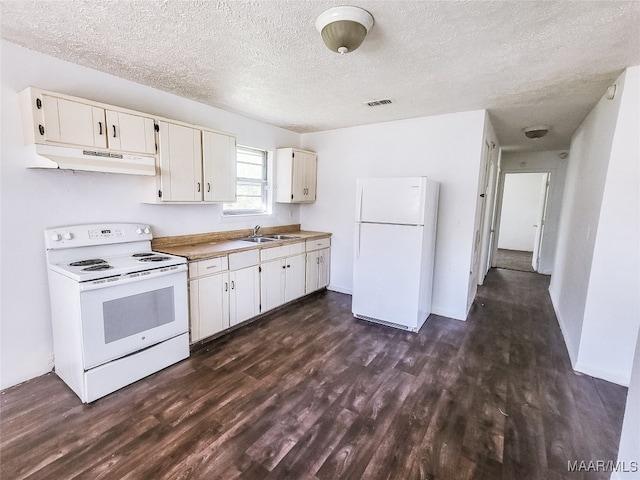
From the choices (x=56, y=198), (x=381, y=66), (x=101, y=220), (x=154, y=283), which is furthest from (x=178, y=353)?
(x=381, y=66)

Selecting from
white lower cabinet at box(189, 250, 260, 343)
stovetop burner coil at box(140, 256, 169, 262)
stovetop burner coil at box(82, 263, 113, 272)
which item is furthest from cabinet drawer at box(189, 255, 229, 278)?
stovetop burner coil at box(82, 263, 113, 272)

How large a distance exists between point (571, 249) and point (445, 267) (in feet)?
4.71

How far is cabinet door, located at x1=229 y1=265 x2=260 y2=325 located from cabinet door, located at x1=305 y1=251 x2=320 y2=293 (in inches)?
39.1

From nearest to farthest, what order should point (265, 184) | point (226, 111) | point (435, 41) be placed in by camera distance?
point (435, 41) < point (226, 111) < point (265, 184)

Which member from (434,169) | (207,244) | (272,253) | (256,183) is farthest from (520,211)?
(207,244)

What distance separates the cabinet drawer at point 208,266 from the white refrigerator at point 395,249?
1.55 meters

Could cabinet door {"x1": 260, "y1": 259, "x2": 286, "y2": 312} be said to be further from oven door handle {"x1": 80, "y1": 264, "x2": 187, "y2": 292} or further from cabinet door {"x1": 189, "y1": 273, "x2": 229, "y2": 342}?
oven door handle {"x1": 80, "y1": 264, "x2": 187, "y2": 292}

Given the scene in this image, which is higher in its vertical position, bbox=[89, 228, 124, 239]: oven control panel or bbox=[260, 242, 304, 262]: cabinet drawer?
bbox=[89, 228, 124, 239]: oven control panel

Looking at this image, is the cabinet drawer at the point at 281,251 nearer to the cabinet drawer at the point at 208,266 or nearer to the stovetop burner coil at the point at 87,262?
the cabinet drawer at the point at 208,266

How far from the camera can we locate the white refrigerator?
3191 mm

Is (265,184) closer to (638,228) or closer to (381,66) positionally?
(381,66)

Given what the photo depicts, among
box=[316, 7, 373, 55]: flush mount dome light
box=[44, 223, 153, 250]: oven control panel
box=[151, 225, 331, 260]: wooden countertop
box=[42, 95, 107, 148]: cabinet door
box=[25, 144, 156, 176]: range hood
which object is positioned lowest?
box=[151, 225, 331, 260]: wooden countertop

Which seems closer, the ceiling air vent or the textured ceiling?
the textured ceiling

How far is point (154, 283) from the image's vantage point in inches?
93.3
